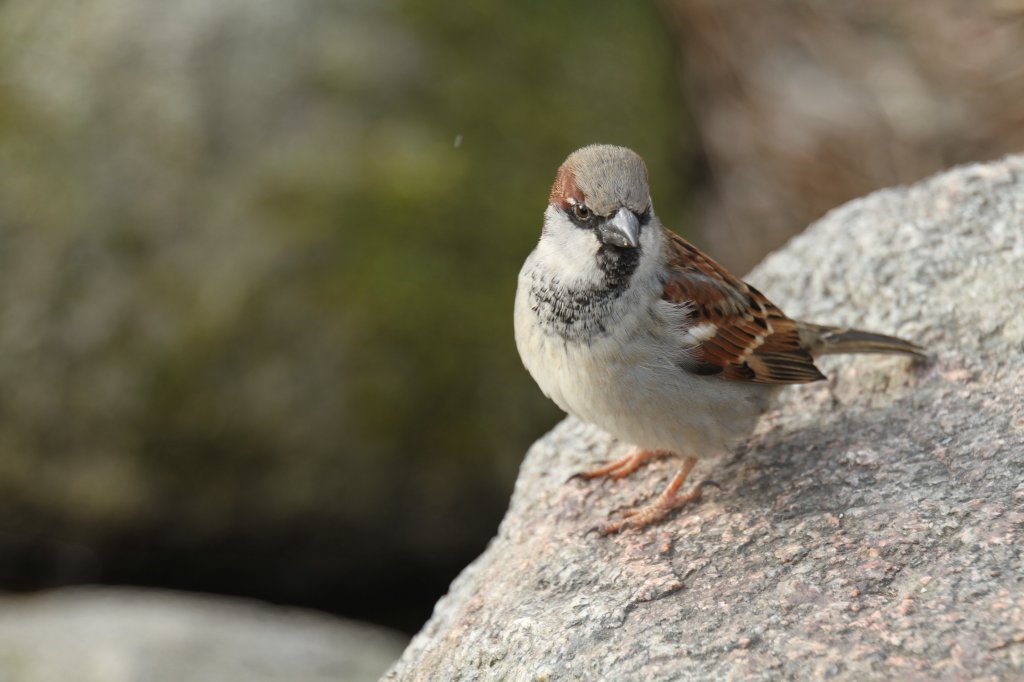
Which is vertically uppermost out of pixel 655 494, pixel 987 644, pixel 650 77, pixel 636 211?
pixel 650 77

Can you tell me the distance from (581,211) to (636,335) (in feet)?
1.07

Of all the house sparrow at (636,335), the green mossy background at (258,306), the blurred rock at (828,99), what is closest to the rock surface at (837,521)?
the house sparrow at (636,335)

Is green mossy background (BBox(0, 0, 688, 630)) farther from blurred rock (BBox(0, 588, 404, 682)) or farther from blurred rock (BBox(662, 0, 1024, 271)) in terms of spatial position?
blurred rock (BBox(662, 0, 1024, 271))

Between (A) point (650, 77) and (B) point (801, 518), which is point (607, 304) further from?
(A) point (650, 77)

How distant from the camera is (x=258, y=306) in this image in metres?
4.91

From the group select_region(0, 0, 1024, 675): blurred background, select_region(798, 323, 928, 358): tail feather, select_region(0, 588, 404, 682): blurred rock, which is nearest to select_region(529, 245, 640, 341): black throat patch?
select_region(798, 323, 928, 358): tail feather

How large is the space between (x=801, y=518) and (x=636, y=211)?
31.1 inches

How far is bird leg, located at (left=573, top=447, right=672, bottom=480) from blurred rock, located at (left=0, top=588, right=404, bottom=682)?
1.52 meters

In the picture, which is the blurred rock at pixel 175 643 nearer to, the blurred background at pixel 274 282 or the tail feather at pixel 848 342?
the blurred background at pixel 274 282

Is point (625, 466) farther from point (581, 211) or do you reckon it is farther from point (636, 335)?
point (581, 211)

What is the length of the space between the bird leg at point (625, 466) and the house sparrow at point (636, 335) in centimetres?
22


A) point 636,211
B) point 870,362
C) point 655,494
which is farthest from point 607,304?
point 870,362

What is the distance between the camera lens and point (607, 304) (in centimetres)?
281

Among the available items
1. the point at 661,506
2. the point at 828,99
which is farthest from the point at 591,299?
the point at 828,99
